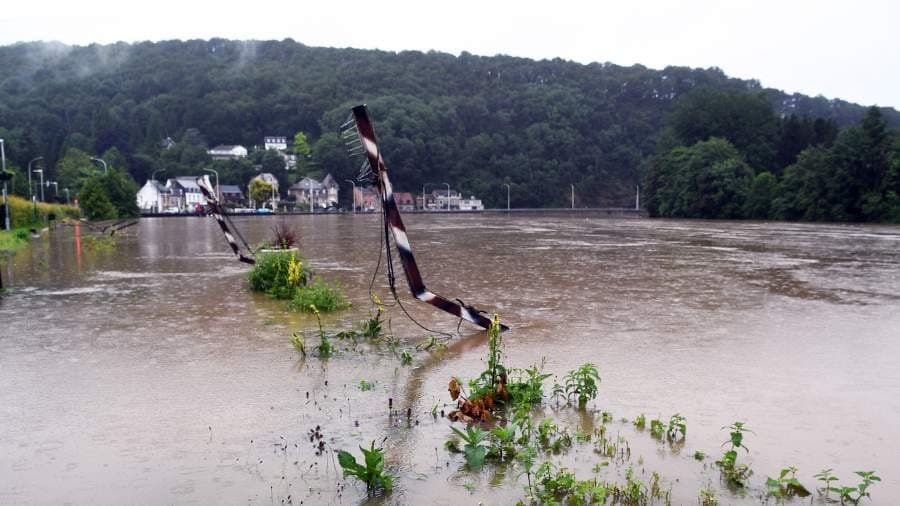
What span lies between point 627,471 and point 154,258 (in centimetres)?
2094

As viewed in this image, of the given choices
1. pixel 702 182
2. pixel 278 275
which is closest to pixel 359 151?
pixel 278 275

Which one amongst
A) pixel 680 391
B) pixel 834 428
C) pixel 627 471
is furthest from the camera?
pixel 680 391

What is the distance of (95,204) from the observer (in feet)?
186

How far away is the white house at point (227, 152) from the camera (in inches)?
5861

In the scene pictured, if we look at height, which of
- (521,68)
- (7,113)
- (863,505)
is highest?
(521,68)

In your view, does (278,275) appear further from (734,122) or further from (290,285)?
(734,122)

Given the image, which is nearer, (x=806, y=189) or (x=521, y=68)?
(x=806, y=189)

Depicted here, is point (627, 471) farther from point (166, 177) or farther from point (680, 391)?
point (166, 177)

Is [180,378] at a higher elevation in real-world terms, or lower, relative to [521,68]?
lower

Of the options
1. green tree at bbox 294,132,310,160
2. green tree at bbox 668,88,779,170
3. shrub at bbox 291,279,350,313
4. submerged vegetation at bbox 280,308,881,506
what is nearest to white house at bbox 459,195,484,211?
green tree at bbox 294,132,310,160

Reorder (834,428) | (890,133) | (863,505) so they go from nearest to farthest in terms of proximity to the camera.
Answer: (863,505)
(834,428)
(890,133)

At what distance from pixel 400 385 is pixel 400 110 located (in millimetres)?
138627

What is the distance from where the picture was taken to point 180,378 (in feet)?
24.1

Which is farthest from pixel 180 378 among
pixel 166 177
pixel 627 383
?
pixel 166 177
